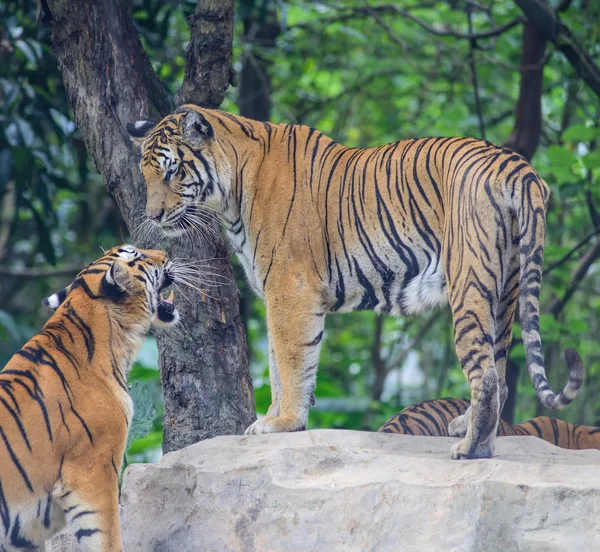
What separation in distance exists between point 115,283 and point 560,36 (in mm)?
4314

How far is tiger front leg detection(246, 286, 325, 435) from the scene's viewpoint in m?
5.08

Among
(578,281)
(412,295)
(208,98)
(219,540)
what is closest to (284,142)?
(208,98)

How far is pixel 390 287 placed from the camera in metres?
5.03

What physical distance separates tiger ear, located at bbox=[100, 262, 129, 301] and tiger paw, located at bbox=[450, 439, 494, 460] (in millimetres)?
1730

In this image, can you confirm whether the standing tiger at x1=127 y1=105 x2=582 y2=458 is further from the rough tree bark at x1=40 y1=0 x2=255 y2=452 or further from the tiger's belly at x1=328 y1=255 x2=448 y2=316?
the rough tree bark at x1=40 y1=0 x2=255 y2=452

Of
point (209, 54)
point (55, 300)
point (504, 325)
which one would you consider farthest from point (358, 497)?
point (209, 54)

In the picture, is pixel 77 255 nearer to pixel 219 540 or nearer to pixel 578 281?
pixel 578 281

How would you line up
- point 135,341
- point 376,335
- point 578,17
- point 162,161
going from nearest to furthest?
point 135,341, point 162,161, point 578,17, point 376,335

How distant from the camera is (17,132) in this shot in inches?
269

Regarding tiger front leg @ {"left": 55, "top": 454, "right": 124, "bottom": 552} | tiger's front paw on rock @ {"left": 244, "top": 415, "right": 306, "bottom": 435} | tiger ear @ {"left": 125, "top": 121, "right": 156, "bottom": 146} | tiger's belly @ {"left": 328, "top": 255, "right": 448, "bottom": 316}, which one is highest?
tiger ear @ {"left": 125, "top": 121, "right": 156, "bottom": 146}

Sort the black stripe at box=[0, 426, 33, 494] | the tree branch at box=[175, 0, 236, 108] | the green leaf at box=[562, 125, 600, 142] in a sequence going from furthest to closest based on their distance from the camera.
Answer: the green leaf at box=[562, 125, 600, 142] → the tree branch at box=[175, 0, 236, 108] → the black stripe at box=[0, 426, 33, 494]

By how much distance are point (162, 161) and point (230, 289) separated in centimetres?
88

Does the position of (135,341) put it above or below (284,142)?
below

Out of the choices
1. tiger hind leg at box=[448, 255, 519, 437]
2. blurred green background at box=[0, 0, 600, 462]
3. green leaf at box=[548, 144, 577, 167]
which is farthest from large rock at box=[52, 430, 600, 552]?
blurred green background at box=[0, 0, 600, 462]
